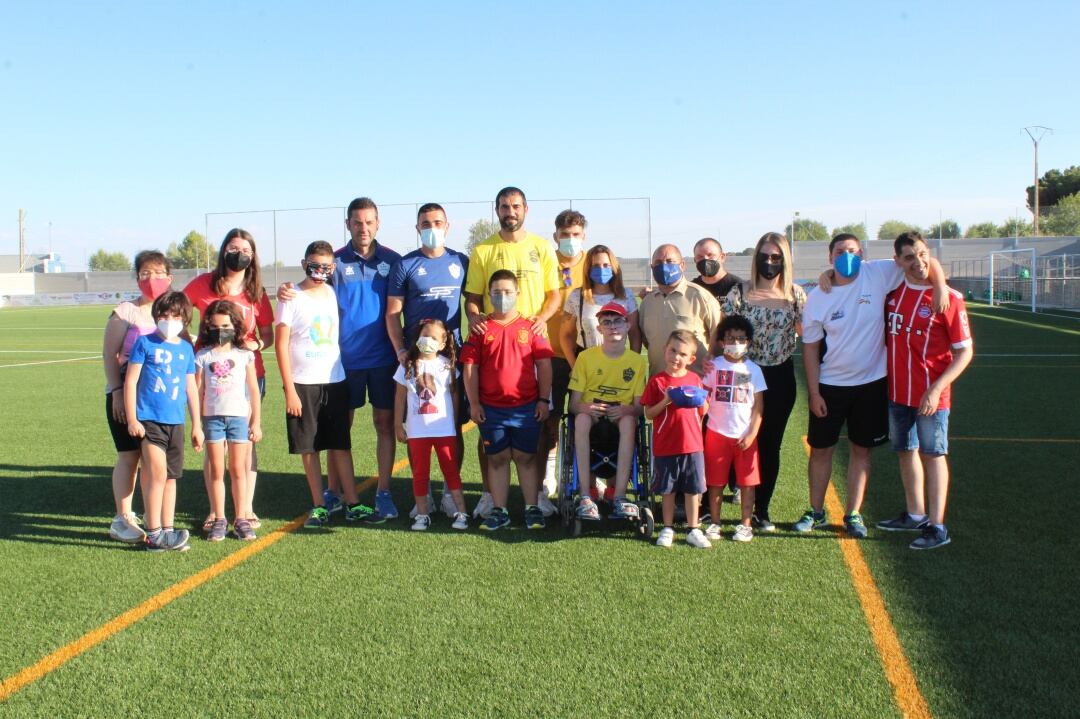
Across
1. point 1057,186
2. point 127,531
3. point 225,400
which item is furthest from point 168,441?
point 1057,186

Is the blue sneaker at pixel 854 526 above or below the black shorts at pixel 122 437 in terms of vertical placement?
below

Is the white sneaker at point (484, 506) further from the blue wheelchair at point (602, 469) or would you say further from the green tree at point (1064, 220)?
the green tree at point (1064, 220)

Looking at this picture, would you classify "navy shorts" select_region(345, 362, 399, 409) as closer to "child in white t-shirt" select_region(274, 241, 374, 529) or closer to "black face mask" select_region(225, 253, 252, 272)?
"child in white t-shirt" select_region(274, 241, 374, 529)

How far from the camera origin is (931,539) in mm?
5023

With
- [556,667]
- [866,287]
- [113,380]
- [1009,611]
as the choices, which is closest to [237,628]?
[556,667]

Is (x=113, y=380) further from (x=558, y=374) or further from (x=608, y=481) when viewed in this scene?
(x=608, y=481)

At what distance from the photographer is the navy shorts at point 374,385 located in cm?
584

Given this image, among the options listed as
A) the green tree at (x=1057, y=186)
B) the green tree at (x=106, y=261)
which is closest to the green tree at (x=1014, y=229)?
the green tree at (x=1057, y=186)

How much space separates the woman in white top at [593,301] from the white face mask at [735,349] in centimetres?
67

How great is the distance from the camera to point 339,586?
452 cm

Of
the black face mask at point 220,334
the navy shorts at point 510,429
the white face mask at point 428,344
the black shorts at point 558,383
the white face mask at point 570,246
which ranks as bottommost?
the navy shorts at point 510,429

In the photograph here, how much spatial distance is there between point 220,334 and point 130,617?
1.75m

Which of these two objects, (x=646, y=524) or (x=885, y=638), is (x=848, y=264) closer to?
(x=646, y=524)

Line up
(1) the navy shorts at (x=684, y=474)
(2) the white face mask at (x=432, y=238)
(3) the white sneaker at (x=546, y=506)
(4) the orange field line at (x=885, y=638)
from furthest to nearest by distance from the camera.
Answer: (3) the white sneaker at (x=546, y=506), (2) the white face mask at (x=432, y=238), (1) the navy shorts at (x=684, y=474), (4) the orange field line at (x=885, y=638)
